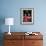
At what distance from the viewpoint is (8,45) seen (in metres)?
4.09

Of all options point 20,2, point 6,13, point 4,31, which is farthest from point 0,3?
point 4,31

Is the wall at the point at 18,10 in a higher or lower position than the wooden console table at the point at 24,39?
higher

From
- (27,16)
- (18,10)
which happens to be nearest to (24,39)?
(27,16)

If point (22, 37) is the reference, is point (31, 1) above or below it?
above

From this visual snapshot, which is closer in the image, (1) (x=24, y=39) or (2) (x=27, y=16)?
(1) (x=24, y=39)

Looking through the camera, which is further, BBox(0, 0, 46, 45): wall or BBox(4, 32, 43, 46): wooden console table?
BBox(0, 0, 46, 45): wall

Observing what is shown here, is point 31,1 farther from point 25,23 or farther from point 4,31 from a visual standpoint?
point 4,31

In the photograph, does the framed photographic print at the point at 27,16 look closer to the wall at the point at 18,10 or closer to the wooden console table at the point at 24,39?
the wall at the point at 18,10

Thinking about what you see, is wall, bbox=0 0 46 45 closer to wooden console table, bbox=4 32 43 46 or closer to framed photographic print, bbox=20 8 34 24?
framed photographic print, bbox=20 8 34 24

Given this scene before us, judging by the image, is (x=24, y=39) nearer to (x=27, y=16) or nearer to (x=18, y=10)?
(x=27, y=16)

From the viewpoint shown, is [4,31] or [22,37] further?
[4,31]

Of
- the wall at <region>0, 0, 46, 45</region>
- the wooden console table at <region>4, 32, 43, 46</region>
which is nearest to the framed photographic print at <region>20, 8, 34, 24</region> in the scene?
the wall at <region>0, 0, 46, 45</region>

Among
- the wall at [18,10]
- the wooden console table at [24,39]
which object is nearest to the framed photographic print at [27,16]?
the wall at [18,10]

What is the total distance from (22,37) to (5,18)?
922 millimetres
